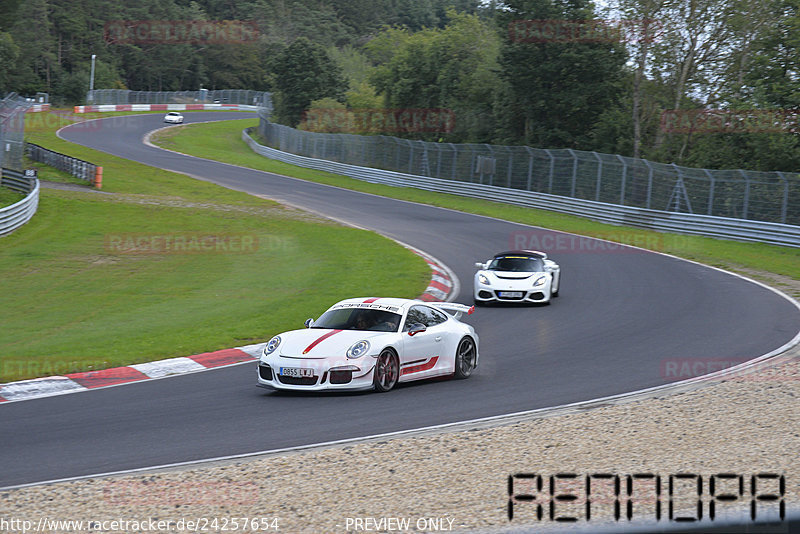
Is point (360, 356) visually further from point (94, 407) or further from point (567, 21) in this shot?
point (567, 21)

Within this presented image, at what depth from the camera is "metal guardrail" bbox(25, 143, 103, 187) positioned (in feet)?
145

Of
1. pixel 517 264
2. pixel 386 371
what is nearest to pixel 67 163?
pixel 517 264

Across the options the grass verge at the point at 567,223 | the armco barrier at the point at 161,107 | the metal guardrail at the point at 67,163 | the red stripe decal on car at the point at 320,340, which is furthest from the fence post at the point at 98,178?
the armco barrier at the point at 161,107

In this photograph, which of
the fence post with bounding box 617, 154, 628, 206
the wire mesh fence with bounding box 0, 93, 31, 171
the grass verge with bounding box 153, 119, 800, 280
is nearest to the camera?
the grass verge with bounding box 153, 119, 800, 280

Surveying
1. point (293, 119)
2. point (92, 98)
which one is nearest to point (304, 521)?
point (293, 119)

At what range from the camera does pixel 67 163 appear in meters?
47.4

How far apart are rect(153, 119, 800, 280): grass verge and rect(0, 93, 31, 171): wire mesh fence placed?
17.6m

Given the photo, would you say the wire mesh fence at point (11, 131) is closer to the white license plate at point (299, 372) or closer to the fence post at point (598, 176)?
the fence post at point (598, 176)

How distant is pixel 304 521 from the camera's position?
6637 millimetres

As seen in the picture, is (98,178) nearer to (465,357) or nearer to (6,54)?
(465,357)

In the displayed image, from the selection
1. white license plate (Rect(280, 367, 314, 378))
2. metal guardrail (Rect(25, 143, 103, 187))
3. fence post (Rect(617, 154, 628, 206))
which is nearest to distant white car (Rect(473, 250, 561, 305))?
white license plate (Rect(280, 367, 314, 378))

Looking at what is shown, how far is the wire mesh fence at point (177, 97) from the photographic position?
96.8m

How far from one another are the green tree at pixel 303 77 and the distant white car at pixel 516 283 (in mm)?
59174

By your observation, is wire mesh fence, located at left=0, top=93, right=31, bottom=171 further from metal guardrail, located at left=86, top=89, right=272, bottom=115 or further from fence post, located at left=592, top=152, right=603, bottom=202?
metal guardrail, located at left=86, top=89, right=272, bottom=115
